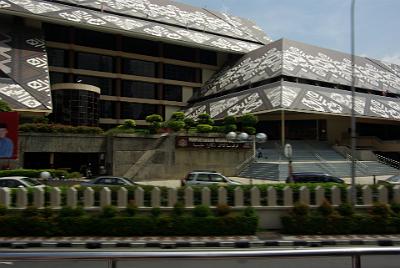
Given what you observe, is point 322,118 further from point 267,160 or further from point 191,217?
point 191,217

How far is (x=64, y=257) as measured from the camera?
299cm

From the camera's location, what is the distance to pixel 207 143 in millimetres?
37781

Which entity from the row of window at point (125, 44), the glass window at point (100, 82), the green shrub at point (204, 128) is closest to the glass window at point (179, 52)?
the row of window at point (125, 44)

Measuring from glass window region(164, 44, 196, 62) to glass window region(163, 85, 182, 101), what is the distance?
4.26 metres

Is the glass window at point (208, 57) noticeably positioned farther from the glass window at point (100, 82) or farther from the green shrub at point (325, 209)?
the green shrub at point (325, 209)

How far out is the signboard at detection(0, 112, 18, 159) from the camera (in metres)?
15.7

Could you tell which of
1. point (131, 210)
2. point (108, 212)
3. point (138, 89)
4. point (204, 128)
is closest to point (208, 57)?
point (138, 89)

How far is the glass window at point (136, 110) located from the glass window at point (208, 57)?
1120 cm

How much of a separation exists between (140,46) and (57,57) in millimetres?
11304

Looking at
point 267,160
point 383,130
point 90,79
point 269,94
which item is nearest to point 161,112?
point 90,79

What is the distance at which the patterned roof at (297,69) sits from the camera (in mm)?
52375

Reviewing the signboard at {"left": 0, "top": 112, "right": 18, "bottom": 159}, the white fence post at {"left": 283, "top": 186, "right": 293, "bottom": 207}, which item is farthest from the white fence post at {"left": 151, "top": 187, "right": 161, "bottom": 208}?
the signboard at {"left": 0, "top": 112, "right": 18, "bottom": 159}

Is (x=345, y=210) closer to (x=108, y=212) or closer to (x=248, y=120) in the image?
(x=108, y=212)

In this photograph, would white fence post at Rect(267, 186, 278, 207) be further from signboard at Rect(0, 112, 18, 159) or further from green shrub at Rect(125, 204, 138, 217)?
signboard at Rect(0, 112, 18, 159)
